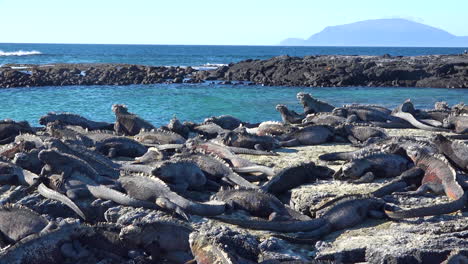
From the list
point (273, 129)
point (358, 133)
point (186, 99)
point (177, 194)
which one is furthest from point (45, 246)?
point (186, 99)

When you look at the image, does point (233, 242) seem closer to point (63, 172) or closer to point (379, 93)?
point (63, 172)

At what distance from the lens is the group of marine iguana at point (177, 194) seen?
6.21m

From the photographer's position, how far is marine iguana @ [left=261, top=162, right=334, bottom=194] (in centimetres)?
864

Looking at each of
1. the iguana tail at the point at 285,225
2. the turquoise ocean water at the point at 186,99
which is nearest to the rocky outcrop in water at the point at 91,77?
the turquoise ocean water at the point at 186,99

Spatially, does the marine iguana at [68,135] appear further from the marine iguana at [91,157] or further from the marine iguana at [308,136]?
the marine iguana at [308,136]

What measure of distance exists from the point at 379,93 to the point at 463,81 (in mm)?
7872

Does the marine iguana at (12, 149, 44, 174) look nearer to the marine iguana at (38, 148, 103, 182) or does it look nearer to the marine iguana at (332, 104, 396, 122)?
the marine iguana at (38, 148, 103, 182)

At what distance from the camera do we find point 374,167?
372 inches

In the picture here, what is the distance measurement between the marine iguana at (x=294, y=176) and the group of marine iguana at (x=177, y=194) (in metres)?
0.02

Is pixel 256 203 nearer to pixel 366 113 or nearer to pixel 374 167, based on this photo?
pixel 374 167

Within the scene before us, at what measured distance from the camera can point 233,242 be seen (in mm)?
6133

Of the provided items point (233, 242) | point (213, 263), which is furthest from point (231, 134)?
point (213, 263)

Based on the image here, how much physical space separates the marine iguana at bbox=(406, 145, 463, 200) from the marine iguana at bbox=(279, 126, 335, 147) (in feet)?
12.0

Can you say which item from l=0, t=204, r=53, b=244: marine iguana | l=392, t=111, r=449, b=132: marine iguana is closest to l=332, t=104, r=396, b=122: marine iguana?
l=392, t=111, r=449, b=132: marine iguana
